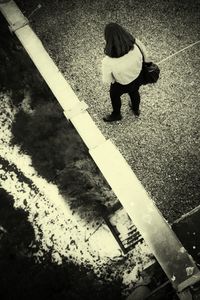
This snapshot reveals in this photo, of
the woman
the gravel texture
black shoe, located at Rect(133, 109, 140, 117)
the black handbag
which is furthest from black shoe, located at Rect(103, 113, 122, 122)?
the black handbag

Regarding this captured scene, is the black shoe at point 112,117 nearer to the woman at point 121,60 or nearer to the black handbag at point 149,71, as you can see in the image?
the woman at point 121,60

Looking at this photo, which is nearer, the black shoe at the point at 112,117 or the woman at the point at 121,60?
the woman at the point at 121,60

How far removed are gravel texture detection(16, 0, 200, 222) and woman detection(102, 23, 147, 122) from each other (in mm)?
875

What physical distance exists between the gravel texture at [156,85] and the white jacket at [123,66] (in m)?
1.18

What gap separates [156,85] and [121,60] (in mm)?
1650

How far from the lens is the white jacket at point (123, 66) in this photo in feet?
11.8

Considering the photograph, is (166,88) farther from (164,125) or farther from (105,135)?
(105,135)

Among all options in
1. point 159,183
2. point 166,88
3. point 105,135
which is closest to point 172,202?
point 159,183

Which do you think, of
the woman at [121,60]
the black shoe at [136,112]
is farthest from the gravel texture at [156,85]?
the woman at [121,60]

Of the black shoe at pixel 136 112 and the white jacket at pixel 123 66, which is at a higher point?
the white jacket at pixel 123 66

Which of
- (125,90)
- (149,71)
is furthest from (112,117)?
(149,71)

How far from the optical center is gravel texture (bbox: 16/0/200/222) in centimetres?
445

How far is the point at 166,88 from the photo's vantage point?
5035 millimetres

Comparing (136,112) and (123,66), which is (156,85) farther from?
(123,66)
